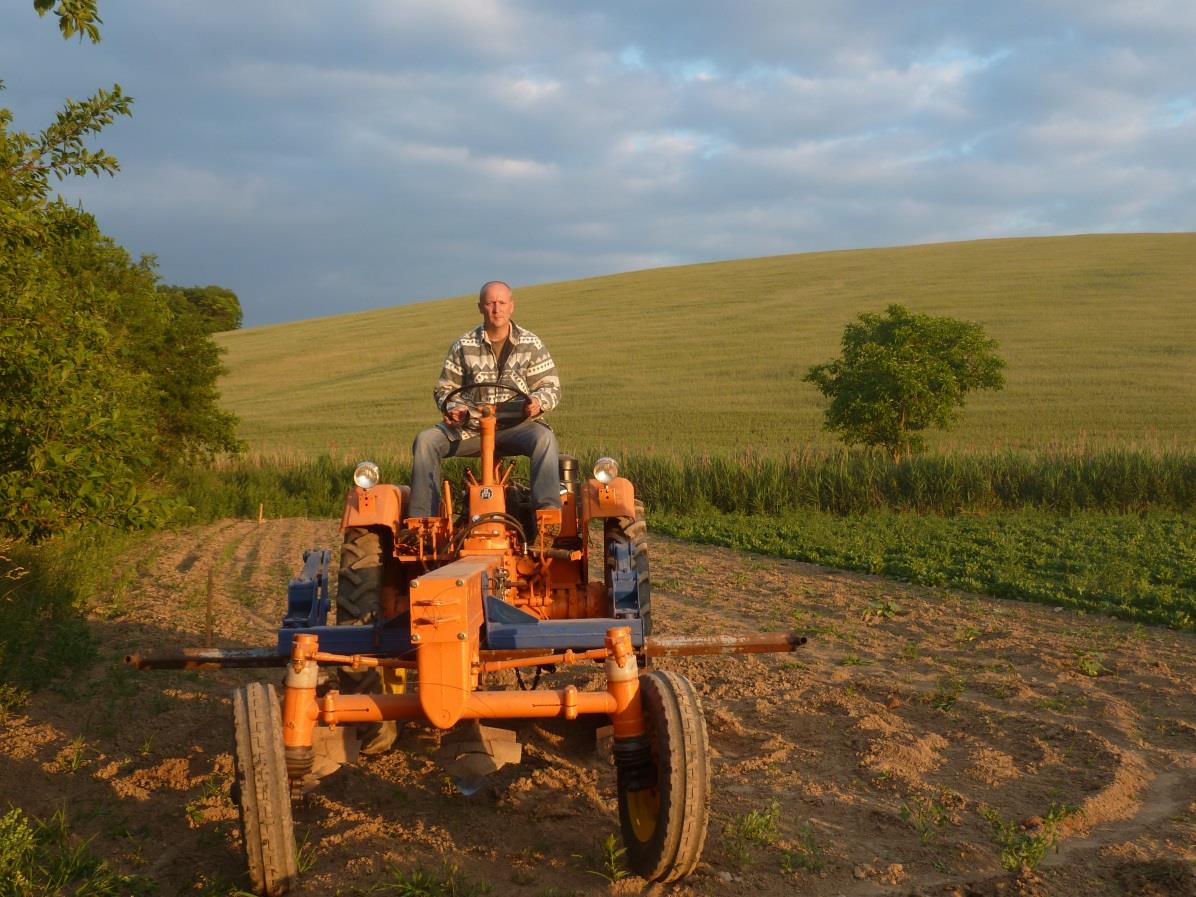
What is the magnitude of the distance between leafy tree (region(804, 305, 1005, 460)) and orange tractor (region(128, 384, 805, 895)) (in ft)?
46.9

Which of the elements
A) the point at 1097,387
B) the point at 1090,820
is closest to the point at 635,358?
the point at 1097,387

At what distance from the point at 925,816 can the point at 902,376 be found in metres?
15.7

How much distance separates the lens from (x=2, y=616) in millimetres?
6625

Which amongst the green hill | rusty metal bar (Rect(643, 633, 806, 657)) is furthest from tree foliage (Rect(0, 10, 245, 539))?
the green hill

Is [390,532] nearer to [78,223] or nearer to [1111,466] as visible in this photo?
[78,223]

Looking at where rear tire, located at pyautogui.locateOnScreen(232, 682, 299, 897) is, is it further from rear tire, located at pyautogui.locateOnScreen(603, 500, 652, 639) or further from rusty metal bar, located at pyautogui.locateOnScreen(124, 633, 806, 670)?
rear tire, located at pyautogui.locateOnScreen(603, 500, 652, 639)

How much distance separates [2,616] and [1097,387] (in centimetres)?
2648

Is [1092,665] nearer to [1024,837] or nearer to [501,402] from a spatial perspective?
[1024,837]

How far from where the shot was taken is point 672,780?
335 centimetres

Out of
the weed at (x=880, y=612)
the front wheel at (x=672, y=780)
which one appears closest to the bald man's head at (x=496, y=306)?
the front wheel at (x=672, y=780)

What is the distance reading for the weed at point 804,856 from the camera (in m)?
3.70

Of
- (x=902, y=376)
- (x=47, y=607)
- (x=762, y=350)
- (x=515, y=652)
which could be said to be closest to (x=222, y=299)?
(x=762, y=350)

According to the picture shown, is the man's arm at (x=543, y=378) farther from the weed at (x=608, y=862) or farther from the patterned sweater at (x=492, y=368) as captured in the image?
the weed at (x=608, y=862)

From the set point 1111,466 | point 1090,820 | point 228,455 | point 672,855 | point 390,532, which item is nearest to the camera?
point 672,855
